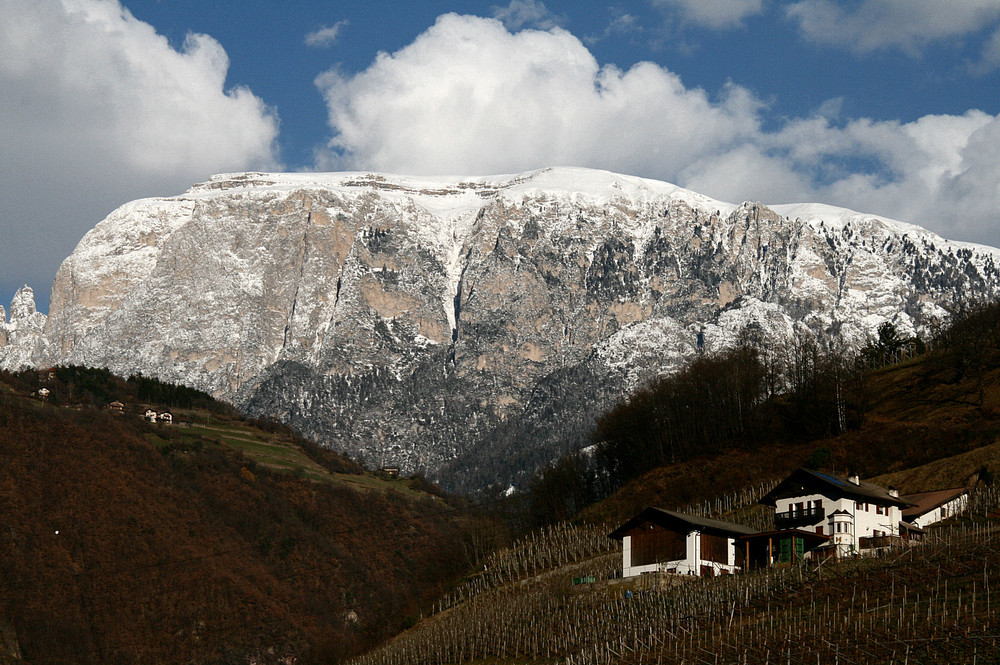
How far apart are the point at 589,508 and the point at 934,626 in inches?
2596

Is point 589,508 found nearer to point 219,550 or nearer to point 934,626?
point 219,550

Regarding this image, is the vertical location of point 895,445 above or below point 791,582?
above

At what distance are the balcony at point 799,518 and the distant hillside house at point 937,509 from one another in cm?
584

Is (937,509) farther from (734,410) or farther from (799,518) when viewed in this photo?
(734,410)

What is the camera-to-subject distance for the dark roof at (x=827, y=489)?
7256 cm

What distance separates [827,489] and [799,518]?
9.48 ft

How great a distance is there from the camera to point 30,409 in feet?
519

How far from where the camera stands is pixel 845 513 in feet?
238

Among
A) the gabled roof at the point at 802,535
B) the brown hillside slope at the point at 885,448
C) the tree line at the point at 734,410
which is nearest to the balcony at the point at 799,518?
the gabled roof at the point at 802,535

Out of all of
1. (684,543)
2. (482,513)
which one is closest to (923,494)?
(684,543)

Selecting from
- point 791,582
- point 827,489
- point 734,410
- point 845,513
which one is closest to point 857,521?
point 845,513

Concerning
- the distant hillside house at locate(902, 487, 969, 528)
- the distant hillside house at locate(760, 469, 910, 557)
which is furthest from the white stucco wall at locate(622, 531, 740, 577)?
the distant hillside house at locate(902, 487, 969, 528)

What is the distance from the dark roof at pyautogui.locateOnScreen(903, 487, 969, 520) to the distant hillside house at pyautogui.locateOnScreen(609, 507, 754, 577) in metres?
10.4

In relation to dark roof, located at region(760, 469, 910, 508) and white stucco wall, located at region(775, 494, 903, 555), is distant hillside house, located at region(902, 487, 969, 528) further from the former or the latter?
white stucco wall, located at region(775, 494, 903, 555)
